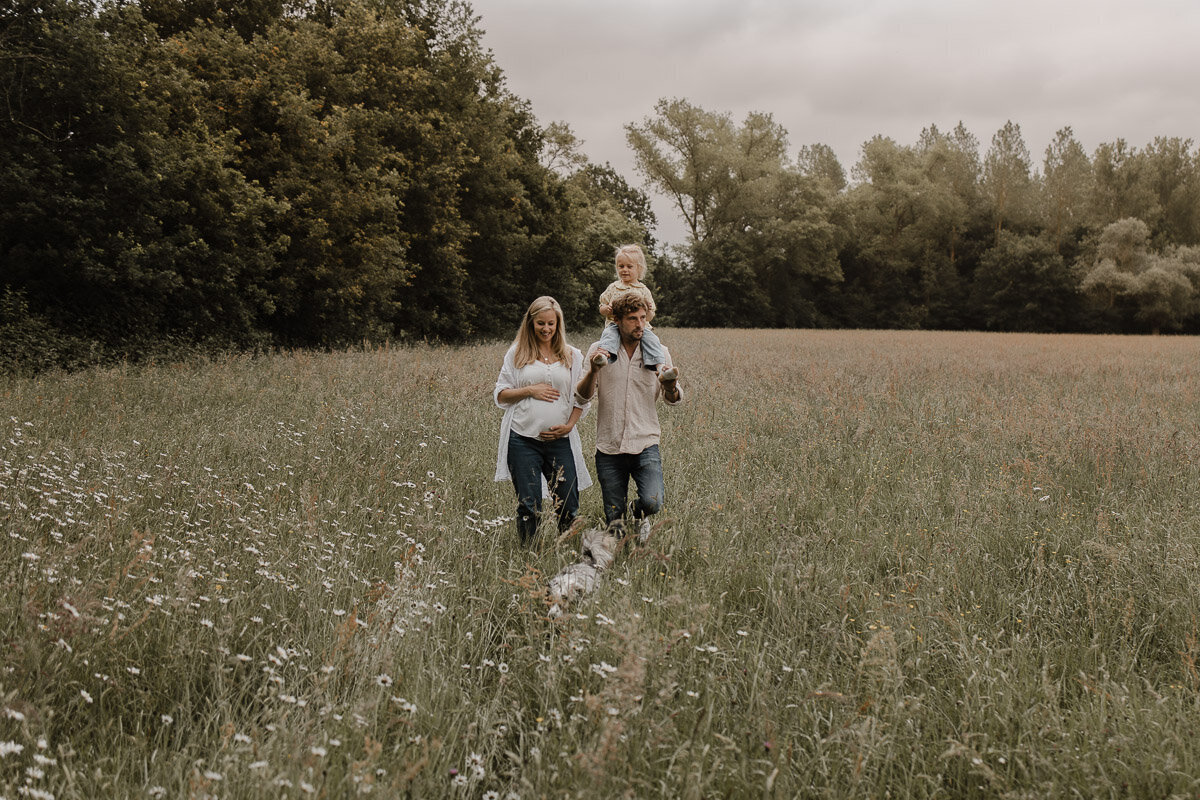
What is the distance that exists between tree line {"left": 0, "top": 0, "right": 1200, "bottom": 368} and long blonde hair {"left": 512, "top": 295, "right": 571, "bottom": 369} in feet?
35.4

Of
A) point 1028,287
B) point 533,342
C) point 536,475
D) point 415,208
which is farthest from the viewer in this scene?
point 1028,287

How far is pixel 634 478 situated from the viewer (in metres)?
4.33

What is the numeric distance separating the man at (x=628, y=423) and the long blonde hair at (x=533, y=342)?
1.16ft

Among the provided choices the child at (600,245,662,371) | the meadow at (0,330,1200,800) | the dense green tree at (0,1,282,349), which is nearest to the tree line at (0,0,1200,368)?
the dense green tree at (0,1,282,349)

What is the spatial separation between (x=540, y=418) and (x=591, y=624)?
1431 millimetres

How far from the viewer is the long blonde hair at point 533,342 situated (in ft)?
14.5

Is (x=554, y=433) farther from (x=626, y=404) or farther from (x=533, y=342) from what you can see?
(x=533, y=342)

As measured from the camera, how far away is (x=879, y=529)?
4.57 metres

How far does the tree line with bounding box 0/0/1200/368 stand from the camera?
42.6ft

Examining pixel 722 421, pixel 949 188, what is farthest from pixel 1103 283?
pixel 722 421

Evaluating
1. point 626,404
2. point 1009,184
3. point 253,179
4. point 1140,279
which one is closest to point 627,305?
point 626,404

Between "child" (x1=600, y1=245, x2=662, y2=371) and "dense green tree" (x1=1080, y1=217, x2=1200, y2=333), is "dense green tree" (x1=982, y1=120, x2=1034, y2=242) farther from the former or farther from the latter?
"child" (x1=600, y1=245, x2=662, y2=371)

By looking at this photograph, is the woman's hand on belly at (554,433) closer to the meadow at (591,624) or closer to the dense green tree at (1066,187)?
the meadow at (591,624)

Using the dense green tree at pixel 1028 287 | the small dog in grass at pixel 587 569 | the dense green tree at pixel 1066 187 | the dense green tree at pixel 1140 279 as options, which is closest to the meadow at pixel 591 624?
the small dog in grass at pixel 587 569
